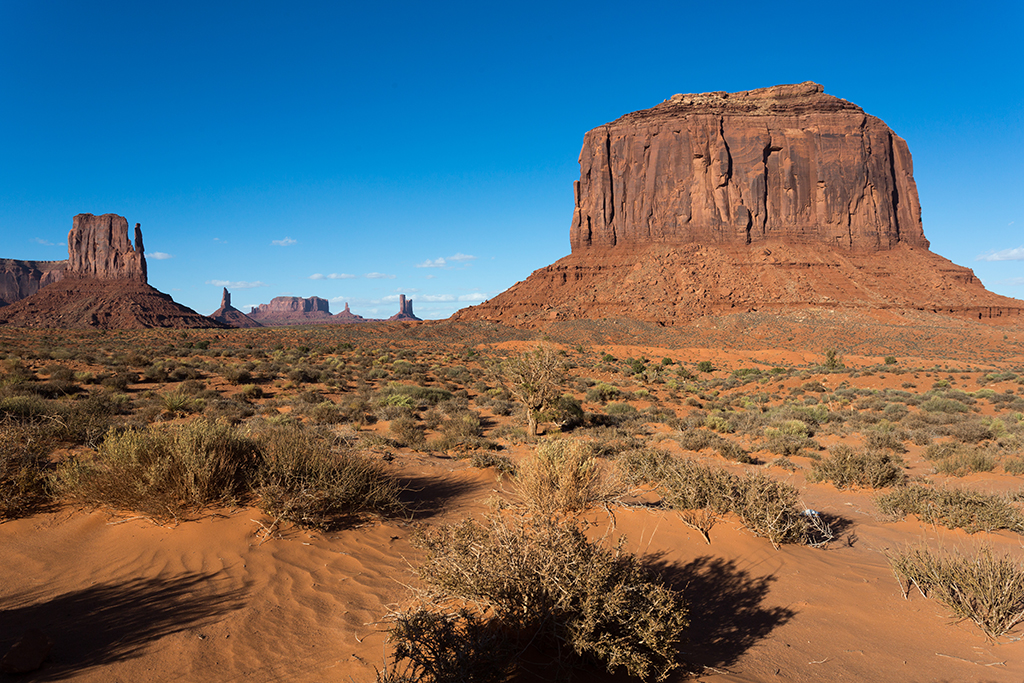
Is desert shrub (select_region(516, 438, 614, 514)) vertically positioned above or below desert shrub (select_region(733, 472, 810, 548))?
above

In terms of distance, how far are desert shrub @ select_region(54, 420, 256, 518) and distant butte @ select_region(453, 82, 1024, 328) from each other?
2145 inches

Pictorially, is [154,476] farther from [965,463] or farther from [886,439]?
[886,439]

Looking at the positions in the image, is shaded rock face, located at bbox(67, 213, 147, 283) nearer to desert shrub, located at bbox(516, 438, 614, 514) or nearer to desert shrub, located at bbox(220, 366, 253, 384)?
desert shrub, located at bbox(220, 366, 253, 384)

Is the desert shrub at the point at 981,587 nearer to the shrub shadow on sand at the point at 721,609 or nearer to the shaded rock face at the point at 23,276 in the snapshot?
the shrub shadow on sand at the point at 721,609

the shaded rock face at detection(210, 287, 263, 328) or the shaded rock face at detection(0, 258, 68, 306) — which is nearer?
the shaded rock face at detection(0, 258, 68, 306)

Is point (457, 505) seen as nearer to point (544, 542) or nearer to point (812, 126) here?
point (544, 542)

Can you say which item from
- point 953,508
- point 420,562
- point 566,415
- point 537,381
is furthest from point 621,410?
point 420,562

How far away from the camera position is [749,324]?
166 ft

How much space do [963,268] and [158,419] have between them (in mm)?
82749

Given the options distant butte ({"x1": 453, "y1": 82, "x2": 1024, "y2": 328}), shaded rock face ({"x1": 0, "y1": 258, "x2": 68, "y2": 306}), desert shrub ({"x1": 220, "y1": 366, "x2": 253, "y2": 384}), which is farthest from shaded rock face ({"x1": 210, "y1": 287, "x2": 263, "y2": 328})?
desert shrub ({"x1": 220, "y1": 366, "x2": 253, "y2": 384})

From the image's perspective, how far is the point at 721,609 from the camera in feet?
13.9

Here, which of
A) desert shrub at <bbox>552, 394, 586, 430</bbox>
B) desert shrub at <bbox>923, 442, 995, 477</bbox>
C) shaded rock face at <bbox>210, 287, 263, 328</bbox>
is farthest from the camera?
shaded rock face at <bbox>210, 287, 263, 328</bbox>

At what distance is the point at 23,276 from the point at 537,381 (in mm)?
177752

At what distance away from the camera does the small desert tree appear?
11594mm
